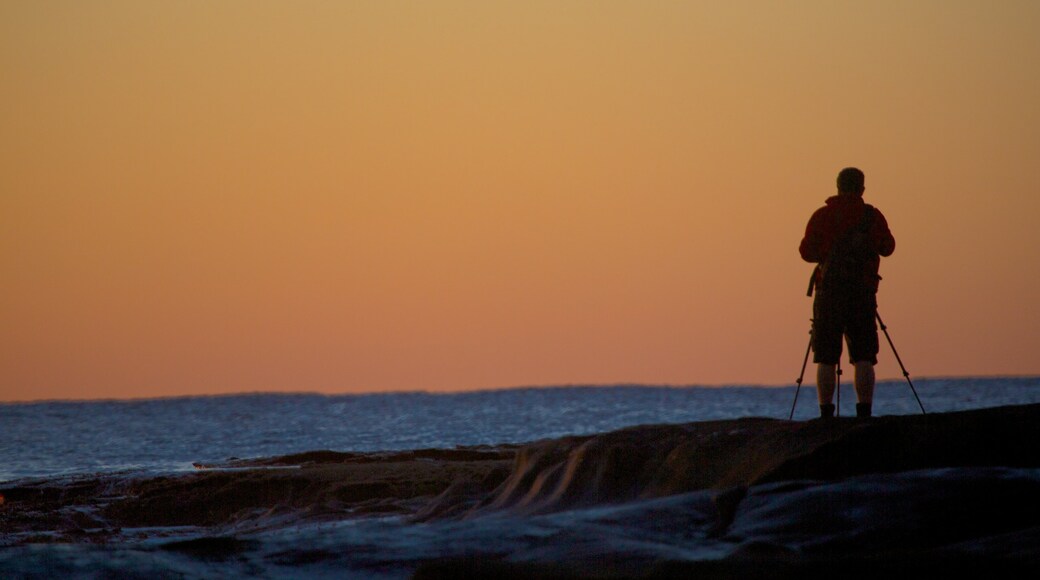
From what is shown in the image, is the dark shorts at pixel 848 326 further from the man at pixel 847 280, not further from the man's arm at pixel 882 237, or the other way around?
the man's arm at pixel 882 237

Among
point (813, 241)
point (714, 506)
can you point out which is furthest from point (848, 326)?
point (714, 506)

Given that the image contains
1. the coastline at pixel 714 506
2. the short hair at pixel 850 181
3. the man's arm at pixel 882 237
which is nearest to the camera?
the coastline at pixel 714 506

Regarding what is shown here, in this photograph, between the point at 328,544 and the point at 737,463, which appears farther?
the point at 737,463

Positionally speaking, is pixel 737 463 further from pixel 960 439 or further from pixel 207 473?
pixel 207 473

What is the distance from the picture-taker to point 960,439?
8.80 metres

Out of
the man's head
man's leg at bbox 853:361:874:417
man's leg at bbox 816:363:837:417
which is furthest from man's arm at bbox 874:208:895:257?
man's leg at bbox 816:363:837:417

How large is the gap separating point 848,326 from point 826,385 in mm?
552

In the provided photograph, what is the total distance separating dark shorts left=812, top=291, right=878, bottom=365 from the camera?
470 inches

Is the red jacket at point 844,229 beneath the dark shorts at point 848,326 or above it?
above

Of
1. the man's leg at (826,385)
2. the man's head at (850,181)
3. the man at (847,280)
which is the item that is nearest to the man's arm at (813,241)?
the man at (847,280)

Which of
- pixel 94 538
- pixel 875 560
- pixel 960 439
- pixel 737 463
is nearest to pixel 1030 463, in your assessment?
pixel 960 439

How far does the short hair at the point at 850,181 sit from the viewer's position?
1193 centimetres

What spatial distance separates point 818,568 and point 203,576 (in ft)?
11.1

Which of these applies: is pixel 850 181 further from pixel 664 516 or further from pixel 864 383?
pixel 664 516
